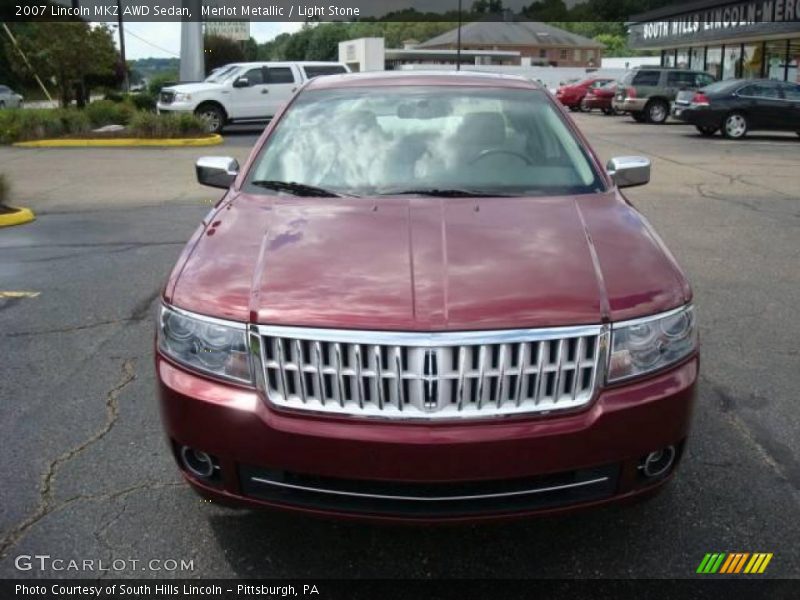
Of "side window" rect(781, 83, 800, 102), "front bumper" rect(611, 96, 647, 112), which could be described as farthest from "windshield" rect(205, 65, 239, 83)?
"side window" rect(781, 83, 800, 102)

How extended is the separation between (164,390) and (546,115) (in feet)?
8.54

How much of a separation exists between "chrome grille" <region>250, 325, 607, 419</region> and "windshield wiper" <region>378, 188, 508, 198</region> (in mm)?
1230

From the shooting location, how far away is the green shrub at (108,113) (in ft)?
70.8

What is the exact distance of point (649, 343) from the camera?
8.81ft

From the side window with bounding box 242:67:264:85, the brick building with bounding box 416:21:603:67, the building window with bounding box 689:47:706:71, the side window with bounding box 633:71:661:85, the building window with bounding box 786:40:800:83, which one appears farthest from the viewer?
the brick building with bounding box 416:21:603:67

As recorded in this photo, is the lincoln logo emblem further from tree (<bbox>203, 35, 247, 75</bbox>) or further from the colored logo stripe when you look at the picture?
tree (<bbox>203, 35, 247, 75</bbox>)

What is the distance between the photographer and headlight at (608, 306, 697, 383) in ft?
8.57

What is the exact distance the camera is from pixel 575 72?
6338 cm

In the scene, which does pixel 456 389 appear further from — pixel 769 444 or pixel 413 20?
pixel 413 20

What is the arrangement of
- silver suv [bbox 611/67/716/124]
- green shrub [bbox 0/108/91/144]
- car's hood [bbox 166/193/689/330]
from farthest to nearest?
silver suv [bbox 611/67/716/124], green shrub [bbox 0/108/91/144], car's hood [bbox 166/193/689/330]

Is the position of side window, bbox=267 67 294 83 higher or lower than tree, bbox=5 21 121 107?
lower

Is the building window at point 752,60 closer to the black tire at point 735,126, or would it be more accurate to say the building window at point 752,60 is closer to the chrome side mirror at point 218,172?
the black tire at point 735,126

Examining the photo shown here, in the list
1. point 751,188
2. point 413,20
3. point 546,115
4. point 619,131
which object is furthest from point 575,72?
point 413,20

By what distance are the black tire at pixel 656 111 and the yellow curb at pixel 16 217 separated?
23599 millimetres
